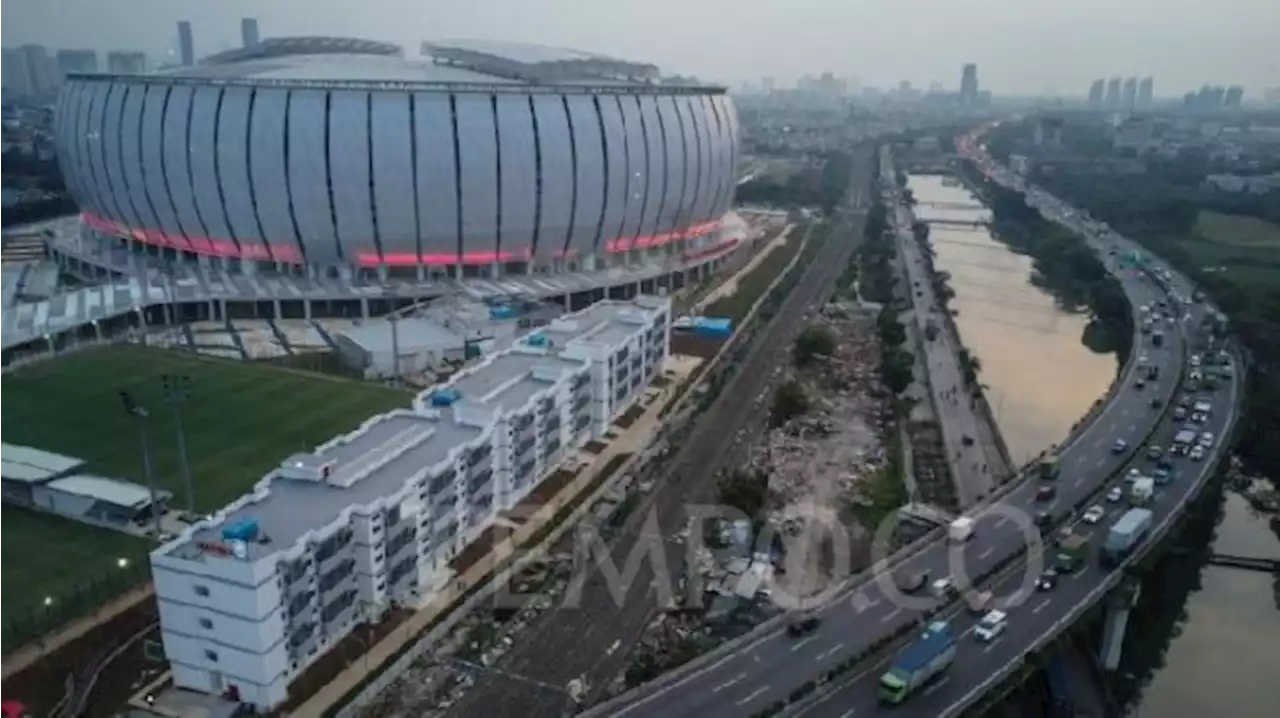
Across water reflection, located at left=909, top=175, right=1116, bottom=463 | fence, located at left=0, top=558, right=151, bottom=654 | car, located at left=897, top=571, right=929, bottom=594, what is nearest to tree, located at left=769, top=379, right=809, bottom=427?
water reflection, located at left=909, top=175, right=1116, bottom=463

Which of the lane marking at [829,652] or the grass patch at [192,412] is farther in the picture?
the grass patch at [192,412]

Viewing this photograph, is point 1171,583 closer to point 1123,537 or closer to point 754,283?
point 1123,537

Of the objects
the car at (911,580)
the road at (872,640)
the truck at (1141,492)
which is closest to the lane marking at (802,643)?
the road at (872,640)

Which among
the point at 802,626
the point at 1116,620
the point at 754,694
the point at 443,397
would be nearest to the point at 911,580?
the point at 802,626

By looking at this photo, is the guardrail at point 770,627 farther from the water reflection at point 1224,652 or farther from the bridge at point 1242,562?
the water reflection at point 1224,652

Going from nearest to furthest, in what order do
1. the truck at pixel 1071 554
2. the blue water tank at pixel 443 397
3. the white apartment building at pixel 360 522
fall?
the white apartment building at pixel 360 522
the truck at pixel 1071 554
the blue water tank at pixel 443 397

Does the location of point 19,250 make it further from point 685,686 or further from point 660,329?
point 685,686

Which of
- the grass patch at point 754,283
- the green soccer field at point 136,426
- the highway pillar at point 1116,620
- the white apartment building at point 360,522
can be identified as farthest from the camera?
the grass patch at point 754,283
